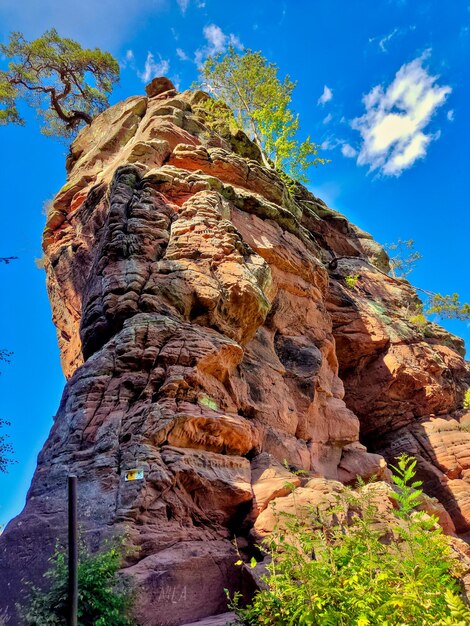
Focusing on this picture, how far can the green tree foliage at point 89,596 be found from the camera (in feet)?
17.1

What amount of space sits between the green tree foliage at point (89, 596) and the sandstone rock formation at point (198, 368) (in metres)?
0.47

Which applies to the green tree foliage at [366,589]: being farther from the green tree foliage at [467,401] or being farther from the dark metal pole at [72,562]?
the green tree foliage at [467,401]

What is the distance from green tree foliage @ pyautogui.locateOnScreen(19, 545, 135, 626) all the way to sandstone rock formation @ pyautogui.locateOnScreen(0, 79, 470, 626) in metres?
0.47

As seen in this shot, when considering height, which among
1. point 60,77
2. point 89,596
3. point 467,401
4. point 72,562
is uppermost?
point 60,77

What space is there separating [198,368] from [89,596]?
4.81m

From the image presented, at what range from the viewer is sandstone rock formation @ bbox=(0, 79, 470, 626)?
282 inches

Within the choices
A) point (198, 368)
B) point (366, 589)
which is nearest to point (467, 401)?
point (198, 368)

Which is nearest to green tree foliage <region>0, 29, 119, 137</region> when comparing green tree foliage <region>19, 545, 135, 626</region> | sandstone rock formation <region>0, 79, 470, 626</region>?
sandstone rock formation <region>0, 79, 470, 626</region>

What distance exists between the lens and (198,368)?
30.7ft

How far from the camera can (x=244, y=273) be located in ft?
39.0

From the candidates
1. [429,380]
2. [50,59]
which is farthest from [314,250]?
[50,59]

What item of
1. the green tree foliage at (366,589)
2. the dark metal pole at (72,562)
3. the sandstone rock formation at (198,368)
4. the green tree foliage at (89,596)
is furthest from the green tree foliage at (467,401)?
the dark metal pole at (72,562)

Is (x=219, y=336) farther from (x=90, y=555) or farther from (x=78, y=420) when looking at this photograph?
(x=90, y=555)

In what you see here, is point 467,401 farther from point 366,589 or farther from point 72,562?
point 72,562
